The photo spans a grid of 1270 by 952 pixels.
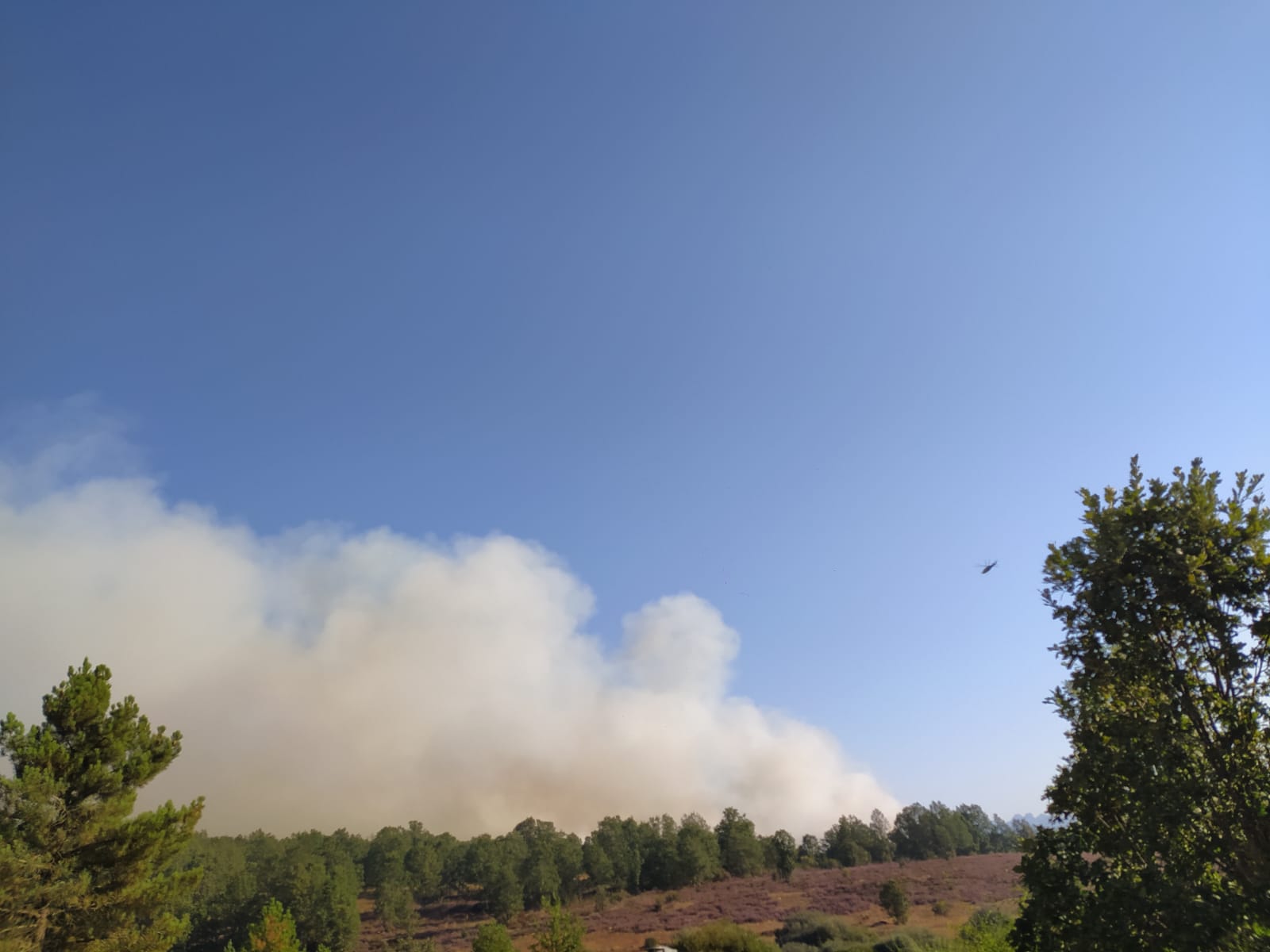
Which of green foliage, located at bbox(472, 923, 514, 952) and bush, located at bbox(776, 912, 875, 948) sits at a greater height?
green foliage, located at bbox(472, 923, 514, 952)

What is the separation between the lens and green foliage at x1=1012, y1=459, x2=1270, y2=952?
384 inches

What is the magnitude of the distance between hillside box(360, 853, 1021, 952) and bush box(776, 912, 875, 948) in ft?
8.66

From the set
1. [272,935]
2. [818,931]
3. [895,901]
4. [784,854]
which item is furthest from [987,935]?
[784,854]

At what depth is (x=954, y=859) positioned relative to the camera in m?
102

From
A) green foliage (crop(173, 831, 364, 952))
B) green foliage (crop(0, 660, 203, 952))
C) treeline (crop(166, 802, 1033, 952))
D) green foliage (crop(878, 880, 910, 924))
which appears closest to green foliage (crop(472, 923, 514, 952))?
green foliage (crop(0, 660, 203, 952))

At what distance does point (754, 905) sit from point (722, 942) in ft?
90.8

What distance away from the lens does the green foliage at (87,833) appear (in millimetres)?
19094

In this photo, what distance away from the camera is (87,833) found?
20219 millimetres

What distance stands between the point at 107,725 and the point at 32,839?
3481mm

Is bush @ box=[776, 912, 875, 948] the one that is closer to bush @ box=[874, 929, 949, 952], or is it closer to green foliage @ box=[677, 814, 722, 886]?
Result: bush @ box=[874, 929, 949, 952]

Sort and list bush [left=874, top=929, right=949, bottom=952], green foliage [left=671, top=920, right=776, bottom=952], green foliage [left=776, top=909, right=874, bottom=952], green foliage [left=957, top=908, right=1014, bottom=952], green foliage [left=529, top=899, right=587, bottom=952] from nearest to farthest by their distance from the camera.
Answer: green foliage [left=957, top=908, right=1014, bottom=952] → green foliage [left=529, top=899, right=587, bottom=952] → bush [left=874, top=929, right=949, bottom=952] → green foliage [left=671, top=920, right=776, bottom=952] → green foliage [left=776, top=909, right=874, bottom=952]

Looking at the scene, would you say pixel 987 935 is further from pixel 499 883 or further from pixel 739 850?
pixel 739 850

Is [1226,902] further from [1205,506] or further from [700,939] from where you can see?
[700,939]

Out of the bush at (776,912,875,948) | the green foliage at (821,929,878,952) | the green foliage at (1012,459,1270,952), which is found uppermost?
the green foliage at (1012,459,1270,952)
